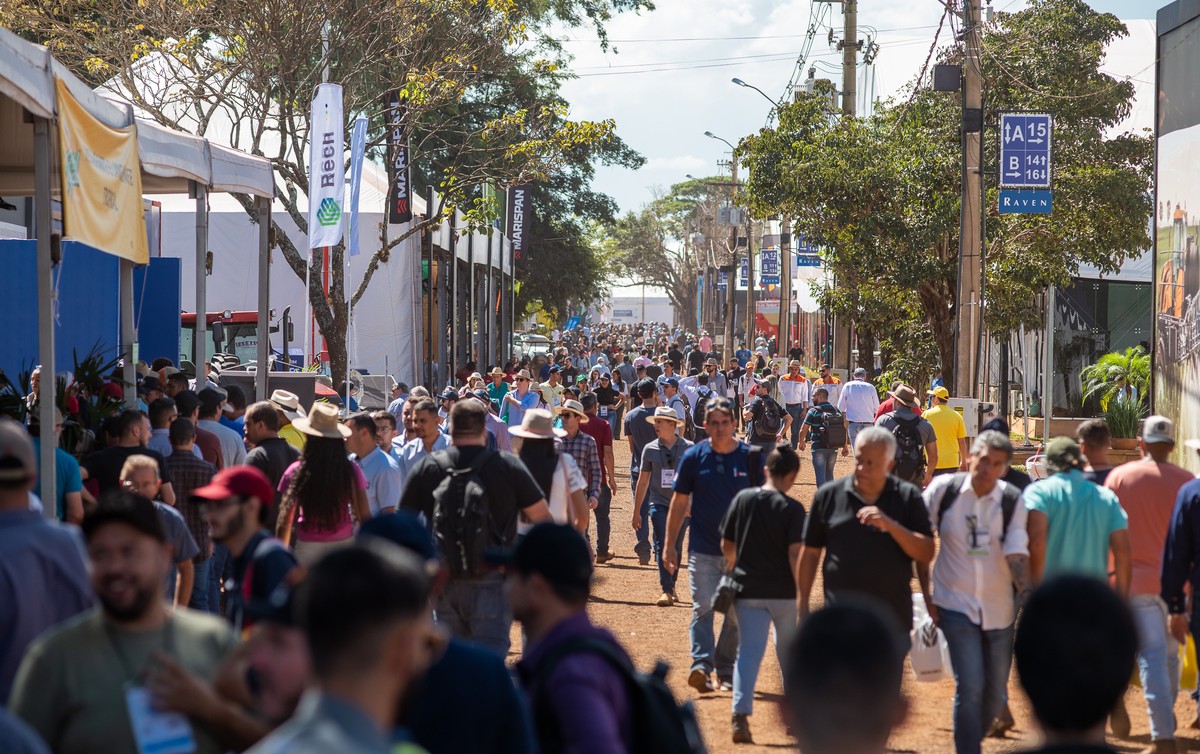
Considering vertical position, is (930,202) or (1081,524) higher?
(930,202)

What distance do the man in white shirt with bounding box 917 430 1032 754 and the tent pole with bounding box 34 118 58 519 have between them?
4649 millimetres

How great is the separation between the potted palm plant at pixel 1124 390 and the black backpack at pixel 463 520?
18.1 meters

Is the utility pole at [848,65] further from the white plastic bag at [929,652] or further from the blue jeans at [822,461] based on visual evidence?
the white plastic bag at [929,652]

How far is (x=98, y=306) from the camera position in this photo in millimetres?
18016

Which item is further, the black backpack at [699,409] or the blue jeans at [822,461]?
the black backpack at [699,409]

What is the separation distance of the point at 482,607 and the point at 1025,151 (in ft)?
44.5

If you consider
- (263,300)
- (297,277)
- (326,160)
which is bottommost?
(263,300)

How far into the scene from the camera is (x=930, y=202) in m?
24.2

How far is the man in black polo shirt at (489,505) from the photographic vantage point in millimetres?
7227

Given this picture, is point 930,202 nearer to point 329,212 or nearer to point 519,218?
point 329,212

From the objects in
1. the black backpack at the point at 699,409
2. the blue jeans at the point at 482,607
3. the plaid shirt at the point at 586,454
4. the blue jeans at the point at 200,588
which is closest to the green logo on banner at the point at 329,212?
the plaid shirt at the point at 586,454

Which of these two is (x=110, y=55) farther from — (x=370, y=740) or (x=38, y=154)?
(x=370, y=740)

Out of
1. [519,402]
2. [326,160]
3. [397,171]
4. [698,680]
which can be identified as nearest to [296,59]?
[397,171]

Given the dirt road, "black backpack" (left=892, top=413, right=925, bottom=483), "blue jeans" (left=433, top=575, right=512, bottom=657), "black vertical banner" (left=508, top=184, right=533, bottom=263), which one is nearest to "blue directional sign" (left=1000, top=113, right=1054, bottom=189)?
"black backpack" (left=892, top=413, right=925, bottom=483)
